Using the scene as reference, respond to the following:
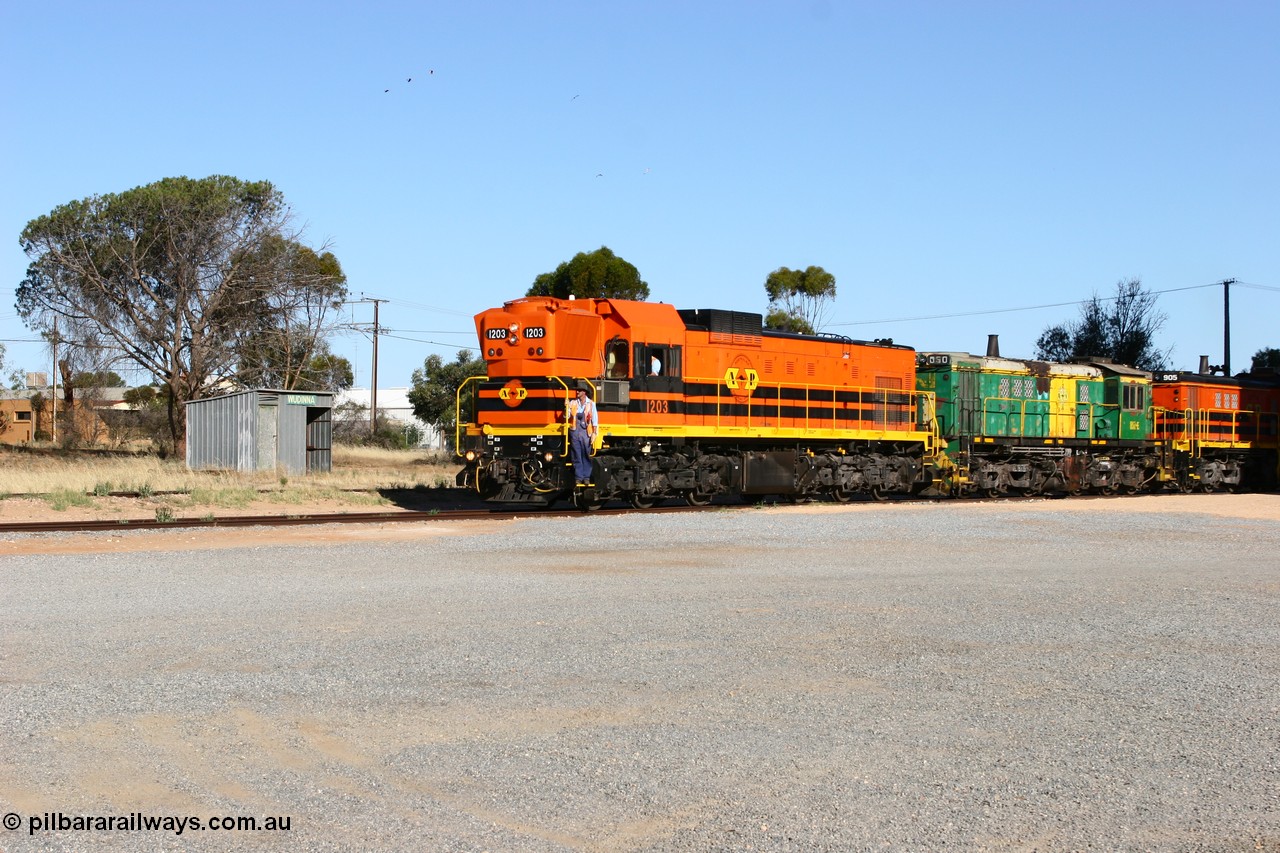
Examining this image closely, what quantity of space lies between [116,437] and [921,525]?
49.1 meters

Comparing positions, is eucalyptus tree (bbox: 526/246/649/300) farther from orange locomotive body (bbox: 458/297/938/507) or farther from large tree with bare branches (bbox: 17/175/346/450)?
orange locomotive body (bbox: 458/297/938/507)

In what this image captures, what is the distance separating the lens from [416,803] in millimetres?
5191

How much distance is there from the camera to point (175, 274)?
42.2 metres

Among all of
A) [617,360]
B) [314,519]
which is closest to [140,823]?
[314,519]

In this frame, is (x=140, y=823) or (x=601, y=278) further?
(x=601, y=278)

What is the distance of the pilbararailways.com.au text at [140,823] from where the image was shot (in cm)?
484

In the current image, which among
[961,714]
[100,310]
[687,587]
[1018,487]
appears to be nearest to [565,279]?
[100,310]

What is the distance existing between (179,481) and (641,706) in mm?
23945

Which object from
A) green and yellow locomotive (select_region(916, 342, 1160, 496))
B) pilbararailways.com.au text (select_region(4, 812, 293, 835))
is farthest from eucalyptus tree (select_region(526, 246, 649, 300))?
pilbararailways.com.au text (select_region(4, 812, 293, 835))

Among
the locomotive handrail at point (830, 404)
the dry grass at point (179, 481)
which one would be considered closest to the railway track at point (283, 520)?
the locomotive handrail at point (830, 404)

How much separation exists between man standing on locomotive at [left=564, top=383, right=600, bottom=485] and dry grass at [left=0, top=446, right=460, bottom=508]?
19.7 ft

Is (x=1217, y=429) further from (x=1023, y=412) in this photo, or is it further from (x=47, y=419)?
(x=47, y=419)

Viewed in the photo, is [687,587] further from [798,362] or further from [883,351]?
[883,351]

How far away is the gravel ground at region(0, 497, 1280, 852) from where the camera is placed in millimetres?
5055
